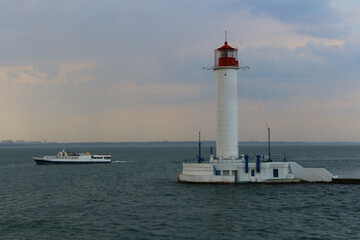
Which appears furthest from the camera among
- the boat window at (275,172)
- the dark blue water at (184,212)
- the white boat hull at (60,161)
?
the white boat hull at (60,161)

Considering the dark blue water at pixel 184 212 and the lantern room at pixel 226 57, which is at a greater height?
the lantern room at pixel 226 57

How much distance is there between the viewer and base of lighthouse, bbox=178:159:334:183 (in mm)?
55250

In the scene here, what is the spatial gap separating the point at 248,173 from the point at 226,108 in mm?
9606

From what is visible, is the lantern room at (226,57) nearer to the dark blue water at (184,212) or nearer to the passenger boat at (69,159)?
the dark blue water at (184,212)

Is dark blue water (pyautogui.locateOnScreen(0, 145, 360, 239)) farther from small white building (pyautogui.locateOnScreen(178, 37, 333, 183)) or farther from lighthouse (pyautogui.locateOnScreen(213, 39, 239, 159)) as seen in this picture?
lighthouse (pyautogui.locateOnScreen(213, 39, 239, 159))

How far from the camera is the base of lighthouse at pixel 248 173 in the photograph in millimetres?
55250

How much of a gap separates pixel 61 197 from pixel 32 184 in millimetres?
18089

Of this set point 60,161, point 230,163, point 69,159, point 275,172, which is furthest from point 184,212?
point 69,159

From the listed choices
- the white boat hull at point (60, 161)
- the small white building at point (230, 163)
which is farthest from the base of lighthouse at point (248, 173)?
the white boat hull at point (60, 161)

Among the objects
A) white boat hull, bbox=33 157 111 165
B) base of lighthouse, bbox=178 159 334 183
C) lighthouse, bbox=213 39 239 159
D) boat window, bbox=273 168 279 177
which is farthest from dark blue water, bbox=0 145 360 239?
white boat hull, bbox=33 157 111 165

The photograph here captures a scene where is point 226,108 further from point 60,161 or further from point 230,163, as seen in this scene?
point 60,161

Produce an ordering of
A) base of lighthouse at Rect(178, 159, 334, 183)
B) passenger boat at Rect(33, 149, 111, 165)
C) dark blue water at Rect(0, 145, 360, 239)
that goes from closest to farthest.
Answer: dark blue water at Rect(0, 145, 360, 239)
base of lighthouse at Rect(178, 159, 334, 183)
passenger boat at Rect(33, 149, 111, 165)

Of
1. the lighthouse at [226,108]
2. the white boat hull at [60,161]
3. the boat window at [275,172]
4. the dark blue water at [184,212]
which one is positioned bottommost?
the dark blue water at [184,212]

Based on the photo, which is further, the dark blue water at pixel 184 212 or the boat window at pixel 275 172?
the boat window at pixel 275 172
